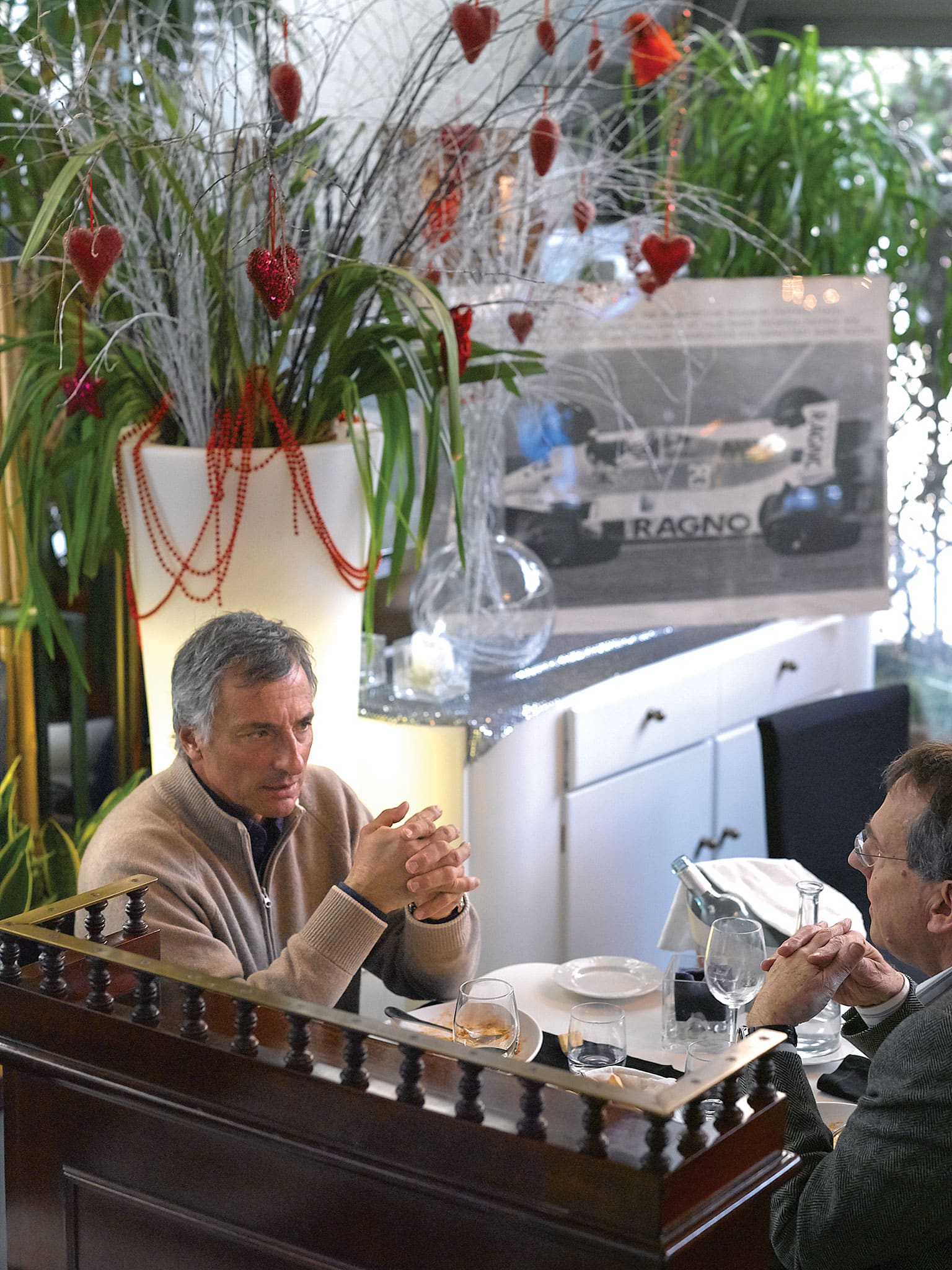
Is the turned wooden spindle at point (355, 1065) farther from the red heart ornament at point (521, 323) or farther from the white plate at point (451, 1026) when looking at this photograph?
the red heart ornament at point (521, 323)

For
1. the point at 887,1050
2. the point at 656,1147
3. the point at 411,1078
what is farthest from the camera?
the point at 887,1050

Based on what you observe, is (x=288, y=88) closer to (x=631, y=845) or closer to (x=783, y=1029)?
(x=783, y=1029)

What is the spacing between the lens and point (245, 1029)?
1.35 meters

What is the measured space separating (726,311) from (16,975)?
2.36 metres

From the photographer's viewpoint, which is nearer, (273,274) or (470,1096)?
(470,1096)

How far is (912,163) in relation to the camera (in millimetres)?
4125

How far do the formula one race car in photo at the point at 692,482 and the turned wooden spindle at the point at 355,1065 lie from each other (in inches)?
86.3

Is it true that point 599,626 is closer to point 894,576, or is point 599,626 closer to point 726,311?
point 726,311

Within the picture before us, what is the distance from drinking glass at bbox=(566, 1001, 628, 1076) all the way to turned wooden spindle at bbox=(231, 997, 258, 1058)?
1.74ft

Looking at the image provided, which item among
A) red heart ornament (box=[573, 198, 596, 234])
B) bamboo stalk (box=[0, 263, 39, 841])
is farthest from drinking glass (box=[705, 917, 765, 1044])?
bamboo stalk (box=[0, 263, 39, 841])

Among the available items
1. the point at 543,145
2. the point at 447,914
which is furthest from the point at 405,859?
the point at 543,145

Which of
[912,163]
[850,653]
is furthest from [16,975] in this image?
[912,163]

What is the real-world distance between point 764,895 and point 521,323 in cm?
117

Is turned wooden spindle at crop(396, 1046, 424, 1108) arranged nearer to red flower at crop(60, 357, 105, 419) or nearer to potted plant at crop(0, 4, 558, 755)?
potted plant at crop(0, 4, 558, 755)
